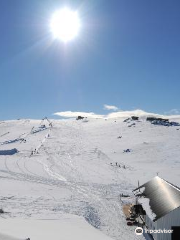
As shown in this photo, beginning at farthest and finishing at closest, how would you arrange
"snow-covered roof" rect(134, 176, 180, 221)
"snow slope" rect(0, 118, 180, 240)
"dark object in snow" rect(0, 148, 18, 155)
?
"dark object in snow" rect(0, 148, 18, 155) < "snow slope" rect(0, 118, 180, 240) < "snow-covered roof" rect(134, 176, 180, 221)

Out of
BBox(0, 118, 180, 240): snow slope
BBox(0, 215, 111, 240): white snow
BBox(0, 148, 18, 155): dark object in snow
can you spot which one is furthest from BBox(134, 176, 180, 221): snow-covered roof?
BBox(0, 148, 18, 155): dark object in snow

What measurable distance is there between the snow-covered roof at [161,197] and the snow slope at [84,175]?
273 cm

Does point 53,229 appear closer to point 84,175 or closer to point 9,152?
point 84,175

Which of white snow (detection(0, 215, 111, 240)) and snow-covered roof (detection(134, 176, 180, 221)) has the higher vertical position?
snow-covered roof (detection(134, 176, 180, 221))

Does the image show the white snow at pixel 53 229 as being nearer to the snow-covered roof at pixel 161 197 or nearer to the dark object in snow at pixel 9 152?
the snow-covered roof at pixel 161 197

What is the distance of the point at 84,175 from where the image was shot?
4494cm

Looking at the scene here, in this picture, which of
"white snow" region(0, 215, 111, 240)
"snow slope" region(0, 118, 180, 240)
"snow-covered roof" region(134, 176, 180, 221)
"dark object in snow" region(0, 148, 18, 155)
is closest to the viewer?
"white snow" region(0, 215, 111, 240)

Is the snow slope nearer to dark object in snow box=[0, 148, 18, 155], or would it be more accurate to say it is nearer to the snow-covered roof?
dark object in snow box=[0, 148, 18, 155]

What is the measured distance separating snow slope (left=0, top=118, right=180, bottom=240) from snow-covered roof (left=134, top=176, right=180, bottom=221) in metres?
2.73

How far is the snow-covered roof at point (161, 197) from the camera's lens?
22562 millimetres

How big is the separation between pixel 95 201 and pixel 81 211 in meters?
4.29

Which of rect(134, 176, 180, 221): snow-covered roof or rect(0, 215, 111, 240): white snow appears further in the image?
rect(134, 176, 180, 221): snow-covered roof

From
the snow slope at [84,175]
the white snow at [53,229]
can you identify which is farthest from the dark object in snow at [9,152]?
the white snow at [53,229]

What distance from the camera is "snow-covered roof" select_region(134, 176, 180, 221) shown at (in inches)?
888
